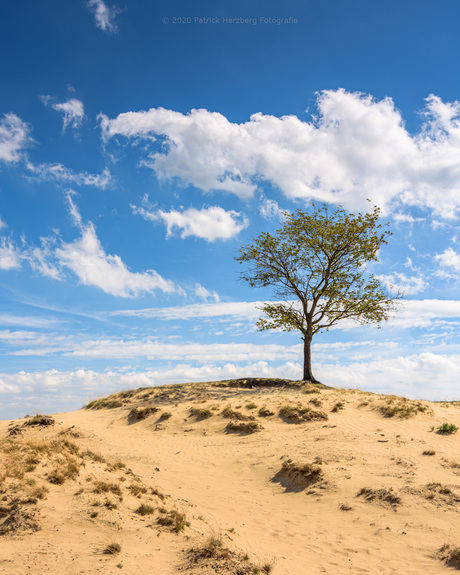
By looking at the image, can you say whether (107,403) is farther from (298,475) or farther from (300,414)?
(298,475)

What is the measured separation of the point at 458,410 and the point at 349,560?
1711 cm

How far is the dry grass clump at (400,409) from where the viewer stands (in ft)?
68.7

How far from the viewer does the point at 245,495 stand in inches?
539

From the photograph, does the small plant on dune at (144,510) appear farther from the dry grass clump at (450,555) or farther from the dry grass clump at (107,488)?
the dry grass clump at (450,555)

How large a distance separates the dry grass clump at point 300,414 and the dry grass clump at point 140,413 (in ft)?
26.3

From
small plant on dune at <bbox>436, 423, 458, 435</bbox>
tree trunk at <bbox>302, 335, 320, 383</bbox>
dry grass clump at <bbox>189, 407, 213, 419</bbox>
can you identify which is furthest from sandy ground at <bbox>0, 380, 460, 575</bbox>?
tree trunk at <bbox>302, 335, 320, 383</bbox>

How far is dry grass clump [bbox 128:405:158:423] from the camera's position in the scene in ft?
80.1

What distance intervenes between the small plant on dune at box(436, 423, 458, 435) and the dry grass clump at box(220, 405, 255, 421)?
8.91 m

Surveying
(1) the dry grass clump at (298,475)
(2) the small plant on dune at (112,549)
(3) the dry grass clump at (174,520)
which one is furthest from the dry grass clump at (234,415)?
(2) the small plant on dune at (112,549)

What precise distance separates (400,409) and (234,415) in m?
8.75

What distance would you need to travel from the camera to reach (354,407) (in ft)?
75.5

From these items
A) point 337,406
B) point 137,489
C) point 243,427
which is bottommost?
point 137,489

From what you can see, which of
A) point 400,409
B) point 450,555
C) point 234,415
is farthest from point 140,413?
point 450,555

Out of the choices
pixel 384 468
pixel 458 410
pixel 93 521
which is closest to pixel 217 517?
pixel 93 521
